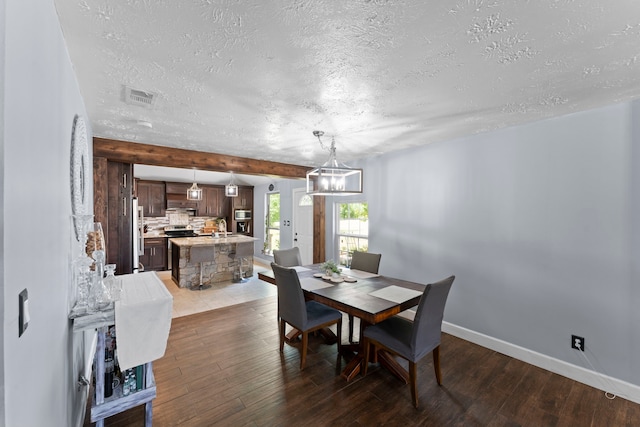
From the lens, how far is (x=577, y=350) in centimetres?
247

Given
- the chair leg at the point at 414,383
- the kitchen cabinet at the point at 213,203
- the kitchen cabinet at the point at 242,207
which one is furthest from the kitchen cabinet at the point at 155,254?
the chair leg at the point at 414,383

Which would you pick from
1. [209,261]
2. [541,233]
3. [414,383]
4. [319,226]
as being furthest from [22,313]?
[209,261]

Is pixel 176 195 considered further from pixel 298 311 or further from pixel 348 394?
pixel 348 394

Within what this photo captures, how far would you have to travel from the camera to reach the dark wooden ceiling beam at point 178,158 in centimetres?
336

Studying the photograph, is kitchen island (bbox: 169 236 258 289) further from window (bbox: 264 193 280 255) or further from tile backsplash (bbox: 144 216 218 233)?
tile backsplash (bbox: 144 216 218 233)

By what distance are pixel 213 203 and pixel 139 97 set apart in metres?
5.97

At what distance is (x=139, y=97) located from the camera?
2141 millimetres

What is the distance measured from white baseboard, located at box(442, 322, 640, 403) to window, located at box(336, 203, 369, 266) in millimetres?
1852

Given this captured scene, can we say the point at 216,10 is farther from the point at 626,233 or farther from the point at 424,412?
the point at 626,233

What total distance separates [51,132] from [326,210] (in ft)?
13.5

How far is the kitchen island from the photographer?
17.6 ft

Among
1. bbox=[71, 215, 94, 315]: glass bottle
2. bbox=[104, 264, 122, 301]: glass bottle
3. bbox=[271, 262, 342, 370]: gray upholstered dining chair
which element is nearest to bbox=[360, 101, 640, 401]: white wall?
bbox=[271, 262, 342, 370]: gray upholstered dining chair

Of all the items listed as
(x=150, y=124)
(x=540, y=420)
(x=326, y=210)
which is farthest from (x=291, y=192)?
(x=540, y=420)

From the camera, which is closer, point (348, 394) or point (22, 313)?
point (22, 313)
